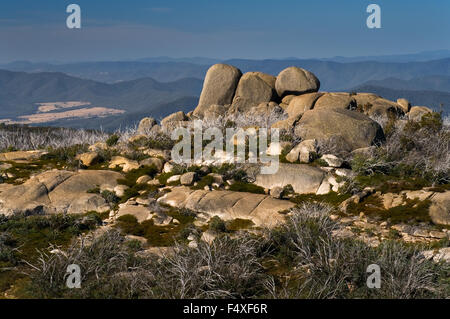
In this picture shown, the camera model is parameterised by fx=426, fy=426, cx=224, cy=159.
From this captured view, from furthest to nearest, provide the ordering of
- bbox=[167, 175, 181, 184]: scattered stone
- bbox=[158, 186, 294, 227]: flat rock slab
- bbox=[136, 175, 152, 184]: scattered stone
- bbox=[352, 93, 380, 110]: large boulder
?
bbox=[352, 93, 380, 110]: large boulder < bbox=[136, 175, 152, 184]: scattered stone < bbox=[167, 175, 181, 184]: scattered stone < bbox=[158, 186, 294, 227]: flat rock slab

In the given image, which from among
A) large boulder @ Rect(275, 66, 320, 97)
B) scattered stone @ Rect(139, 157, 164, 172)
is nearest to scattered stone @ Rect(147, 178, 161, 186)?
scattered stone @ Rect(139, 157, 164, 172)

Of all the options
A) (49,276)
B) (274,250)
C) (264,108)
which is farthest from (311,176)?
(264,108)

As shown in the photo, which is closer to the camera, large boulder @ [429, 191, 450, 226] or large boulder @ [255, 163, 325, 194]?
large boulder @ [429, 191, 450, 226]

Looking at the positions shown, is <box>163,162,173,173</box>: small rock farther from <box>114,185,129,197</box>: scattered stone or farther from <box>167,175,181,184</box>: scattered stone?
<box>114,185,129,197</box>: scattered stone

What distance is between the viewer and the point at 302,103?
84.7 ft

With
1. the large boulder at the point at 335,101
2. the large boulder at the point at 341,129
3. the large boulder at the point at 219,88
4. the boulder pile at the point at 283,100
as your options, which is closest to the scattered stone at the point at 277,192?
the large boulder at the point at 341,129

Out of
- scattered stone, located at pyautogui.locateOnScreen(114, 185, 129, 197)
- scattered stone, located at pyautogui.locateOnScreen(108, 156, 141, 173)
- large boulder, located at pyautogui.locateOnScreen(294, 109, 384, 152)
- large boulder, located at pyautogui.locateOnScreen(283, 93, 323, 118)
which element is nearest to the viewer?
scattered stone, located at pyautogui.locateOnScreen(114, 185, 129, 197)

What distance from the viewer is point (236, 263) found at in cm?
793

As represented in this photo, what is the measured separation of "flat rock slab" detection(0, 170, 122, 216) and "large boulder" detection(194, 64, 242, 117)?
53.6ft

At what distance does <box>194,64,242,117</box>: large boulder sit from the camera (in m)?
30.4

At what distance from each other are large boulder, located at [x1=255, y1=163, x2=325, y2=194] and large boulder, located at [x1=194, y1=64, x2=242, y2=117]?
16439mm

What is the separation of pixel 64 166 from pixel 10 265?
8.05 meters

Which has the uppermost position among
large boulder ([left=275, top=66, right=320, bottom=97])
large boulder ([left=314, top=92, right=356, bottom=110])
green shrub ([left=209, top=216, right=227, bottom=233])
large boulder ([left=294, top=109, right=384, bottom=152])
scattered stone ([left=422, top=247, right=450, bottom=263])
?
large boulder ([left=275, top=66, right=320, bottom=97])

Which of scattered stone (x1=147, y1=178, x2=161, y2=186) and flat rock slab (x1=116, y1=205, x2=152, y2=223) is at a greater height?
scattered stone (x1=147, y1=178, x2=161, y2=186)
